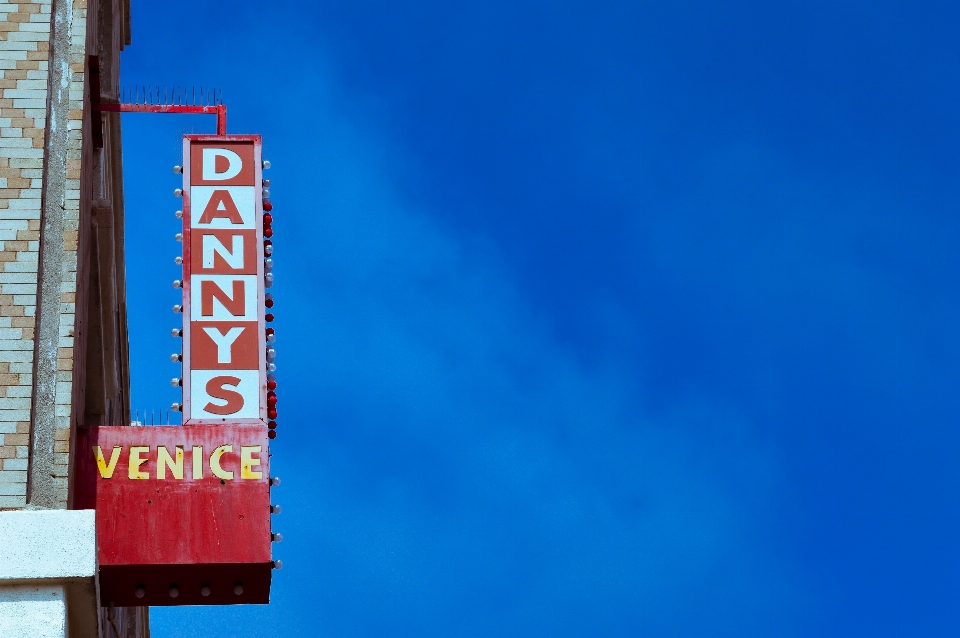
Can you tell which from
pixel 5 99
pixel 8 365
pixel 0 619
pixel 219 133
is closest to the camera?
pixel 0 619

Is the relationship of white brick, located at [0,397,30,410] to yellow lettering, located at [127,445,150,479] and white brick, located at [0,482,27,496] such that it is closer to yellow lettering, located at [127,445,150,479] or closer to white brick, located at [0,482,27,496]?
white brick, located at [0,482,27,496]

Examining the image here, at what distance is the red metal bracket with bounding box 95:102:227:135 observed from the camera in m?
23.5

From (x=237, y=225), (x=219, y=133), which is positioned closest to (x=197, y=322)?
(x=237, y=225)

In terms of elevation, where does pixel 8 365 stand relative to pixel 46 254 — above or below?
below

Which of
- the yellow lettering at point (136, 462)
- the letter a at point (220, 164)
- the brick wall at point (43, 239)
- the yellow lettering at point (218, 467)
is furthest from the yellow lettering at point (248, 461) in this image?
the letter a at point (220, 164)

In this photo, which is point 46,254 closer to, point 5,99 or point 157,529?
point 5,99

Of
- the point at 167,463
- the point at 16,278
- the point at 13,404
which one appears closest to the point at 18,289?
the point at 16,278

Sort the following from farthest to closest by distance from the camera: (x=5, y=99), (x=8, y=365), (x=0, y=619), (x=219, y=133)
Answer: (x=219, y=133) → (x=5, y=99) → (x=8, y=365) → (x=0, y=619)

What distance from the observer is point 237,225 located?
22.5m

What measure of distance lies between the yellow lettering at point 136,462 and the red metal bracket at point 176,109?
15.5 ft

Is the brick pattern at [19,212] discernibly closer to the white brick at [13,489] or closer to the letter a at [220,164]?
the white brick at [13,489]

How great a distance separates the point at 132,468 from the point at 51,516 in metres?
2.55

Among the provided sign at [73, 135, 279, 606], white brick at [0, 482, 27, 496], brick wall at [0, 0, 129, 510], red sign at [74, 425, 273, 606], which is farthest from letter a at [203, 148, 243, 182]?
white brick at [0, 482, 27, 496]

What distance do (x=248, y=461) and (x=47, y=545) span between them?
11.6 ft
